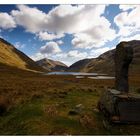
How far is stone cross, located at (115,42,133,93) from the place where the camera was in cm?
1441

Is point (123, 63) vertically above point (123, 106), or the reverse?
point (123, 63)

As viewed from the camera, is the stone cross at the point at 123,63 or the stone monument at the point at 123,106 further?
the stone cross at the point at 123,63

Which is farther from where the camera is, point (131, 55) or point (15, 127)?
point (131, 55)

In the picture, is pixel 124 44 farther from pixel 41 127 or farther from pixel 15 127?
pixel 15 127

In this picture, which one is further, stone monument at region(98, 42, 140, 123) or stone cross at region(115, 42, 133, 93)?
stone cross at region(115, 42, 133, 93)

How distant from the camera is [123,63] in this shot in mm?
14656

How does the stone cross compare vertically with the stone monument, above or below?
above

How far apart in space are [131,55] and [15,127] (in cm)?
774

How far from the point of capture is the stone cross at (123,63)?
47.3 ft

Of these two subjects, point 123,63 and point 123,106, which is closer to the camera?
point 123,106

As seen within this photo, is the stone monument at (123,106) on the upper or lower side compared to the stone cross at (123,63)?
lower

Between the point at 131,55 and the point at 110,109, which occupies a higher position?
the point at 131,55
